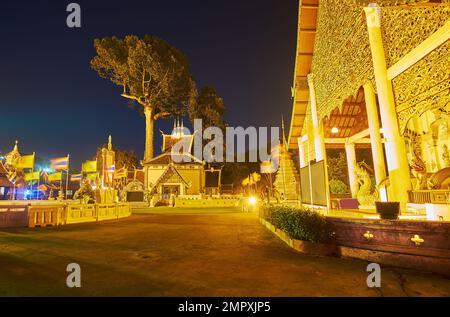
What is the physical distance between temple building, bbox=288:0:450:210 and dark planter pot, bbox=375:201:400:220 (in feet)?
4.87

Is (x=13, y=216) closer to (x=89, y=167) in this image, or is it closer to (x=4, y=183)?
(x=89, y=167)

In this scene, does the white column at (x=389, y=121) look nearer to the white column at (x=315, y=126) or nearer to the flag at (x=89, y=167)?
the white column at (x=315, y=126)

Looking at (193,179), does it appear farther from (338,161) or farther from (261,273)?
(261,273)

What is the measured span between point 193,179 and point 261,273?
32.7 meters

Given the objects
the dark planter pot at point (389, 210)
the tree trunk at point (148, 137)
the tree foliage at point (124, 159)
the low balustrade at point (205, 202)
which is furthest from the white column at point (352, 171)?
the tree foliage at point (124, 159)

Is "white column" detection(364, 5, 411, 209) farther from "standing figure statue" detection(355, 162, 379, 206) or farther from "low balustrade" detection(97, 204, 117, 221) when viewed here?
"low balustrade" detection(97, 204, 117, 221)

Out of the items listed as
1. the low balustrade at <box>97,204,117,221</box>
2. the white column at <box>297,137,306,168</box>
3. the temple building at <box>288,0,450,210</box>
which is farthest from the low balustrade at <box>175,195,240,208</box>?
the temple building at <box>288,0,450,210</box>

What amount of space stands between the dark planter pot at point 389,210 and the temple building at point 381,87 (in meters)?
1.48

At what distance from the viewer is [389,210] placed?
4867mm

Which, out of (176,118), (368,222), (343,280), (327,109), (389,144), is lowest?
(343,280)

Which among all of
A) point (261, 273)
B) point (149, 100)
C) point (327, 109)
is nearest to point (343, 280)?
point (261, 273)

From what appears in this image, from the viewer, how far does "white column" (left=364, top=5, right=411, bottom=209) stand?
21.3ft

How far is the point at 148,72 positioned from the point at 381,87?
113ft

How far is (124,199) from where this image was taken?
31.7 meters
